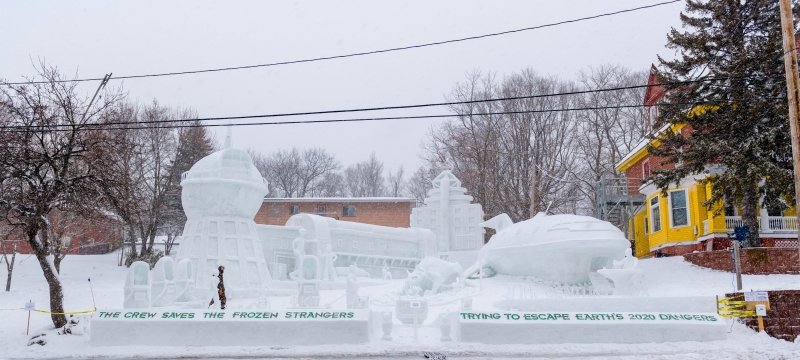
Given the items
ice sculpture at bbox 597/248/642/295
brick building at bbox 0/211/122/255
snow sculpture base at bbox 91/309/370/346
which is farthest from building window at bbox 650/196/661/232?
brick building at bbox 0/211/122/255

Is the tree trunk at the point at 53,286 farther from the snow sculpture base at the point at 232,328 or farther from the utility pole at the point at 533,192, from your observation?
the utility pole at the point at 533,192

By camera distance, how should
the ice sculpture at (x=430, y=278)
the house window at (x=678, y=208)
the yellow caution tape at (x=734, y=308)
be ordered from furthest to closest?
1. the house window at (x=678, y=208)
2. the ice sculpture at (x=430, y=278)
3. the yellow caution tape at (x=734, y=308)

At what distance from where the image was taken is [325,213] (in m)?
49.2

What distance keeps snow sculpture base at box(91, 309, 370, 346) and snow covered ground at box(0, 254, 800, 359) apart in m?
0.27

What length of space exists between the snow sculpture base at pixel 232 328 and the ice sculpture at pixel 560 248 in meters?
8.00

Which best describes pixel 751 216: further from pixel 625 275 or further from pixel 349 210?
pixel 349 210

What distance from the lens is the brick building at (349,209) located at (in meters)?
48.0

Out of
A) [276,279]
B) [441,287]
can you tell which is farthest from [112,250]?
[441,287]

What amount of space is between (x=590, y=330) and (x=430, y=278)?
23.6 feet

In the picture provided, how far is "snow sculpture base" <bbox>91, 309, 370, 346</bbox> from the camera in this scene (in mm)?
14594

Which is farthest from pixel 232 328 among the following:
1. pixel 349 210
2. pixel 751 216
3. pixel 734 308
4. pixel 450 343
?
pixel 349 210

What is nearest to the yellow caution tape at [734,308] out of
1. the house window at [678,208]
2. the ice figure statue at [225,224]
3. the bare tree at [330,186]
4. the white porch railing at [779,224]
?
the white porch railing at [779,224]

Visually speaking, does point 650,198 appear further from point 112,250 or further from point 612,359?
point 112,250

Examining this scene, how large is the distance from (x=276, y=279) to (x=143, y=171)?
52.3 feet
